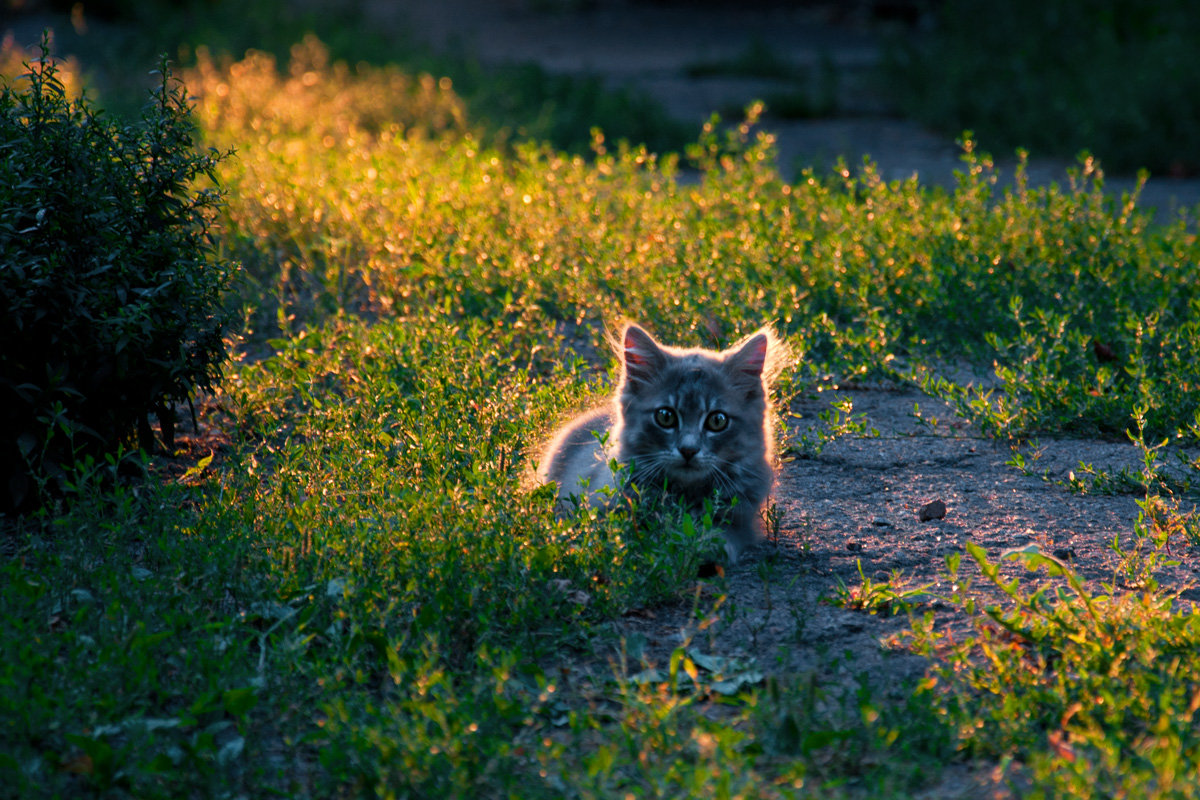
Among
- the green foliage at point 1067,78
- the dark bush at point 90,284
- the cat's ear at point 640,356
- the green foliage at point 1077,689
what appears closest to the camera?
the green foliage at point 1077,689

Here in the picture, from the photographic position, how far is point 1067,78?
41.9 ft

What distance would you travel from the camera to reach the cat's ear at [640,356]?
174 inches

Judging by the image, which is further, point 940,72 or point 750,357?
point 940,72

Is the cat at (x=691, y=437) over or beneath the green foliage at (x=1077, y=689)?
over

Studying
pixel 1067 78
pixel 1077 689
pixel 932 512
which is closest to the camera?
pixel 1077 689

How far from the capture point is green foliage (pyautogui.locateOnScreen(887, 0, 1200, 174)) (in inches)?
427

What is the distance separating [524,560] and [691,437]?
0.85 m

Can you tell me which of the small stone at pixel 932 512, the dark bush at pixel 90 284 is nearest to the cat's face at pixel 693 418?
the small stone at pixel 932 512

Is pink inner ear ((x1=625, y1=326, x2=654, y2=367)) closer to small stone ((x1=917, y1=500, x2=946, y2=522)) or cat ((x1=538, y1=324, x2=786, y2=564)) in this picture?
cat ((x1=538, y1=324, x2=786, y2=564))

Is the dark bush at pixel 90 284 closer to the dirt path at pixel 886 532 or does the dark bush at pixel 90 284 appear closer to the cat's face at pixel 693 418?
A: the cat's face at pixel 693 418

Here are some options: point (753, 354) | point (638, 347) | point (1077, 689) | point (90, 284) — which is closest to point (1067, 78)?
point (753, 354)

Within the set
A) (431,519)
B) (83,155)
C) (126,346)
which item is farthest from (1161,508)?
(83,155)

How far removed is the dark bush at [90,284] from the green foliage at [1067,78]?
8559 mm

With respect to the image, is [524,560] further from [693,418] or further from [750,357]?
[750,357]
